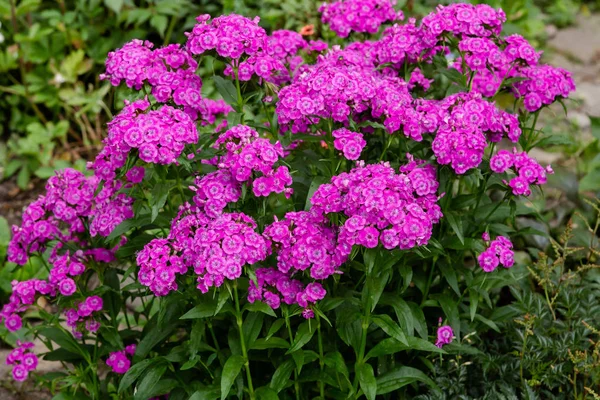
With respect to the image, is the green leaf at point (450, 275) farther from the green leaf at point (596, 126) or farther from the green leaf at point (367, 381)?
the green leaf at point (596, 126)

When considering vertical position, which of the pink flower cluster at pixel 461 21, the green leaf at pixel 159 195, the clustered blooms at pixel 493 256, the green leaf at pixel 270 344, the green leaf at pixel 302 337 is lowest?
the green leaf at pixel 270 344

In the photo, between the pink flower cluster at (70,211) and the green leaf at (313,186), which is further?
the pink flower cluster at (70,211)

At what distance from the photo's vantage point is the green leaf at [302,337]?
2555mm

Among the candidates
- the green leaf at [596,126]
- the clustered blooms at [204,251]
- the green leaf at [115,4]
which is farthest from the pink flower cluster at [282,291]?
the green leaf at [115,4]

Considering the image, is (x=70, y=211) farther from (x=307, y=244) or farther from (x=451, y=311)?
(x=451, y=311)

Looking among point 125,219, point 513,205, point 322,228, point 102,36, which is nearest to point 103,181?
point 125,219

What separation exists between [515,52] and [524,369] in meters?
1.32

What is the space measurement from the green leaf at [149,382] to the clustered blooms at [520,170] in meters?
1.43

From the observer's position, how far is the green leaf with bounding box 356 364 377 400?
2568 mm

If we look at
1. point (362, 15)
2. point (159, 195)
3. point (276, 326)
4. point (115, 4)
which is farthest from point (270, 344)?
point (115, 4)

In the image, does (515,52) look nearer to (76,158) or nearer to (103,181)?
(103,181)

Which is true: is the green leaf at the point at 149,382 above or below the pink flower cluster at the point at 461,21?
below

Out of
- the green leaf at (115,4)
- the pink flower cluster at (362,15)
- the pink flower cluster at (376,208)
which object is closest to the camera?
the pink flower cluster at (376,208)

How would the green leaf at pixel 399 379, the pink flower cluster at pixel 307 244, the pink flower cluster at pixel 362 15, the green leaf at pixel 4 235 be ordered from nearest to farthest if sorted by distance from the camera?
the pink flower cluster at pixel 307 244
the green leaf at pixel 399 379
the pink flower cluster at pixel 362 15
the green leaf at pixel 4 235
